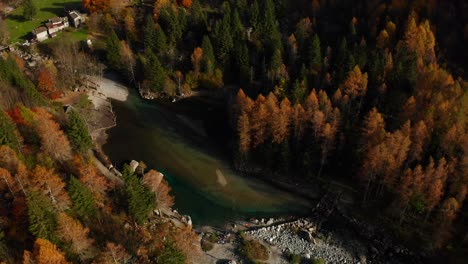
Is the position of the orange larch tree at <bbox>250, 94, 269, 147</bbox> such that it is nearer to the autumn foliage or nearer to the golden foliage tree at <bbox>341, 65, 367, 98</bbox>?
the golden foliage tree at <bbox>341, 65, 367, 98</bbox>

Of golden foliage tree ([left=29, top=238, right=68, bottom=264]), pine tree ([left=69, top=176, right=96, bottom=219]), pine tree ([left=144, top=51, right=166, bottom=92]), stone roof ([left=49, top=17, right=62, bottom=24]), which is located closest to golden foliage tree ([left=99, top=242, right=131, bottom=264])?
golden foliage tree ([left=29, top=238, right=68, bottom=264])

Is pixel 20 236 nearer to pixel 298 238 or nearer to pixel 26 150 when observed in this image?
pixel 26 150

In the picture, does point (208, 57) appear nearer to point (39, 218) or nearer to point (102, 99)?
point (102, 99)

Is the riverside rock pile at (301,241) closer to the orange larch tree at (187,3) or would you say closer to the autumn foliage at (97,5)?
the orange larch tree at (187,3)

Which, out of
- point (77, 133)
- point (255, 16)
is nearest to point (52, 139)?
point (77, 133)

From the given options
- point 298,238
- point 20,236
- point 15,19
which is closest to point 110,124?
point 20,236

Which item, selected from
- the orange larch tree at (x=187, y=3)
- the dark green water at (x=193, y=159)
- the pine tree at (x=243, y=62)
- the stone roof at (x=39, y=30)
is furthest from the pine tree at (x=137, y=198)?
the stone roof at (x=39, y=30)

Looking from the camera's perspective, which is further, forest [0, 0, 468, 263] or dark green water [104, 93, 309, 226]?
dark green water [104, 93, 309, 226]
